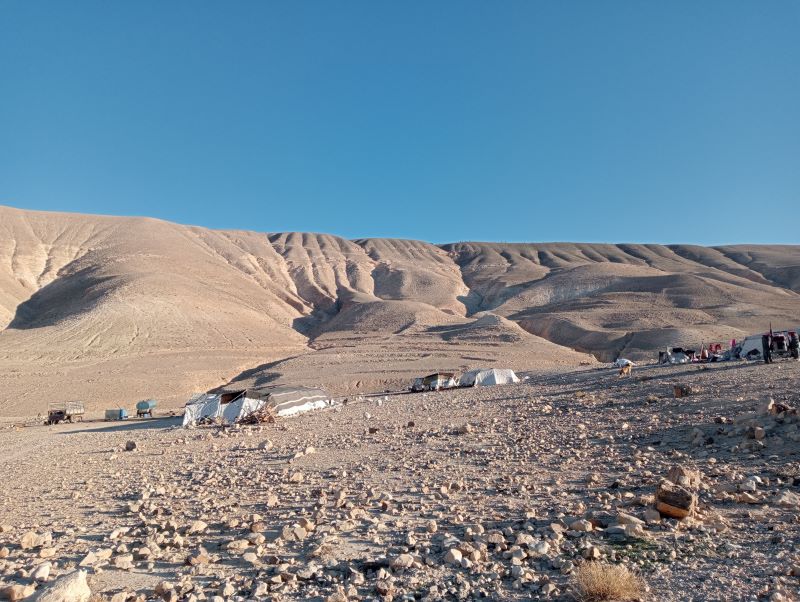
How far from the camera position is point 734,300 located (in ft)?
273

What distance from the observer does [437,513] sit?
25.3 ft

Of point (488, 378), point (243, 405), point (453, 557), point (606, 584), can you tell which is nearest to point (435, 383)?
point (488, 378)

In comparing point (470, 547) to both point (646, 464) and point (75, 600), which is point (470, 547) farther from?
point (646, 464)

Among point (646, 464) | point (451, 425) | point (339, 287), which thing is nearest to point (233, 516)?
point (646, 464)

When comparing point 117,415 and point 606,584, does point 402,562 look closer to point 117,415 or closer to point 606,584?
point 606,584

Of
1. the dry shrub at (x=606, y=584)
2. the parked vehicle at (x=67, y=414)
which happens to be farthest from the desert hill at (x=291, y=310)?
the dry shrub at (x=606, y=584)

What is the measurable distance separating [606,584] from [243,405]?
2325 cm

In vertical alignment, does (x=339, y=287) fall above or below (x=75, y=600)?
above

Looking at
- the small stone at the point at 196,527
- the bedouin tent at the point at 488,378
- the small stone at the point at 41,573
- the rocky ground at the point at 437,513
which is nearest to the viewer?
the rocky ground at the point at 437,513

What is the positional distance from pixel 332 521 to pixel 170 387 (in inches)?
1633

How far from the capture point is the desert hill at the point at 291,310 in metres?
50.8

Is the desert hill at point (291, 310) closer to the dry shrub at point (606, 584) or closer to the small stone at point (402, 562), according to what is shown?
the small stone at point (402, 562)

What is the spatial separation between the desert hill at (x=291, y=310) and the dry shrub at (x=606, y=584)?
124ft

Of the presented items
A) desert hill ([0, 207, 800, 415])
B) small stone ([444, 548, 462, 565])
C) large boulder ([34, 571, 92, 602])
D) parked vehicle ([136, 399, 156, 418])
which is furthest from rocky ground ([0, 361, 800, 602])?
desert hill ([0, 207, 800, 415])
